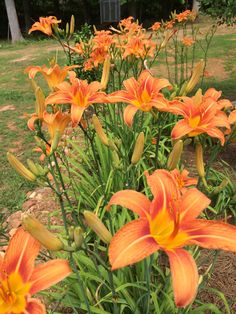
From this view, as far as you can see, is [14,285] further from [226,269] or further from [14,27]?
[14,27]

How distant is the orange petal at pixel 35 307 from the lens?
871 millimetres

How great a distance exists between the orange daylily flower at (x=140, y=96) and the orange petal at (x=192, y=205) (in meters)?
0.53

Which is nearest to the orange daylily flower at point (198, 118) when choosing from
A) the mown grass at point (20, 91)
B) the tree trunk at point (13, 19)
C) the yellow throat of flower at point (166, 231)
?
Result: the yellow throat of flower at point (166, 231)

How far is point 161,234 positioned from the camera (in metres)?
1.09

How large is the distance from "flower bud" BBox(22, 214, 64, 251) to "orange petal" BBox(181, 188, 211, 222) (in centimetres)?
39

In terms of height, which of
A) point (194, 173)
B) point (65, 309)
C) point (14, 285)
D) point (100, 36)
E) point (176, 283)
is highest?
point (100, 36)

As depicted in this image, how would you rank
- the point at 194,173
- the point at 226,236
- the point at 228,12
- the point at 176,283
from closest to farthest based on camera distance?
the point at 176,283 < the point at 226,236 < the point at 194,173 < the point at 228,12

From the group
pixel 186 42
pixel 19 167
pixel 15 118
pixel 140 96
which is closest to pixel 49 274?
pixel 19 167

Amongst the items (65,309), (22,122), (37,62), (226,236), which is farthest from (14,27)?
(226,236)

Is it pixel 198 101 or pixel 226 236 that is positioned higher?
pixel 198 101

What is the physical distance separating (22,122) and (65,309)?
382cm

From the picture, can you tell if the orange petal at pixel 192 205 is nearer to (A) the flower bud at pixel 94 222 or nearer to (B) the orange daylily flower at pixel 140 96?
(A) the flower bud at pixel 94 222

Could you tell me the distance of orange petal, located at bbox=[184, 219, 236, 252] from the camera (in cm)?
94

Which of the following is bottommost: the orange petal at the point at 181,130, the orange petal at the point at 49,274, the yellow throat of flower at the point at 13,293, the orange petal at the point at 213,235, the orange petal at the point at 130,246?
the yellow throat of flower at the point at 13,293
